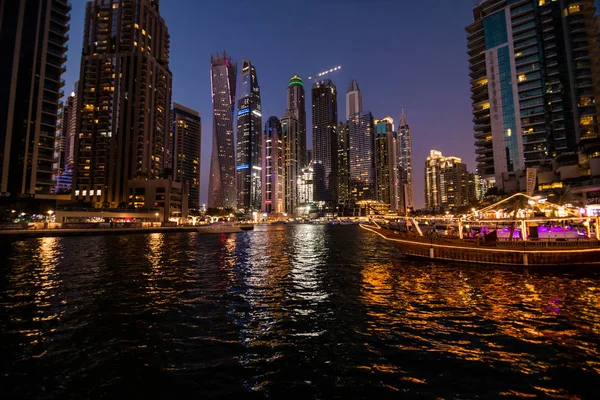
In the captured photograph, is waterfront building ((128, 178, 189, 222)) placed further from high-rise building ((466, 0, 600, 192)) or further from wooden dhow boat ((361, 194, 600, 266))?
high-rise building ((466, 0, 600, 192))

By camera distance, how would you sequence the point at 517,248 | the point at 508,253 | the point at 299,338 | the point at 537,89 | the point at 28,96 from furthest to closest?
the point at 537,89 → the point at 28,96 → the point at 508,253 → the point at 517,248 → the point at 299,338

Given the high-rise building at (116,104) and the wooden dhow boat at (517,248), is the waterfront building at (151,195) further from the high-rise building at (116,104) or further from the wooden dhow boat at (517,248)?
the wooden dhow boat at (517,248)

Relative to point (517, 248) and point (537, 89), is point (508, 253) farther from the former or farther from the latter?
point (537, 89)

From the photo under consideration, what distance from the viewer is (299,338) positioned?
11461mm

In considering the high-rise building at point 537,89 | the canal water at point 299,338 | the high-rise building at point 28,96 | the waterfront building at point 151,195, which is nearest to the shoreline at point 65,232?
the high-rise building at point 28,96

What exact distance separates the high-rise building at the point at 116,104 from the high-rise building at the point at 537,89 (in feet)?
505

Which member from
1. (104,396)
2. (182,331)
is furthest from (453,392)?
(182,331)

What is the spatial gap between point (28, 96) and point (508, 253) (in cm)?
12736

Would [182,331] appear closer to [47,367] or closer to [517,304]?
[47,367]

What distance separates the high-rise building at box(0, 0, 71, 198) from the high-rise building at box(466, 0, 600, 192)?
154 metres

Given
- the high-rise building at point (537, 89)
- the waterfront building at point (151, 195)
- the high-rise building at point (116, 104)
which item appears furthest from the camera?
the high-rise building at point (116, 104)

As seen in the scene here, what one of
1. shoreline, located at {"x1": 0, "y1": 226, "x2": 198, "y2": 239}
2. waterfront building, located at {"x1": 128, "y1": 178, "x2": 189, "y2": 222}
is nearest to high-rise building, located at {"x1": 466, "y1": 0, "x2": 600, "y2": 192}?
shoreline, located at {"x1": 0, "y1": 226, "x2": 198, "y2": 239}

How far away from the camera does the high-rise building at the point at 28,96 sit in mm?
86625

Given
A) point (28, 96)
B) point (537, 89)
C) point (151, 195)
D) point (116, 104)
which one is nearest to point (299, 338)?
point (28, 96)
